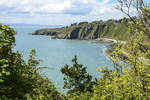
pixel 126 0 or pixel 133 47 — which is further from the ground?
pixel 126 0

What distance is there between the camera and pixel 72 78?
27.1 meters

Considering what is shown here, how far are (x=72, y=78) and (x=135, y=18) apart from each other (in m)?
21.4

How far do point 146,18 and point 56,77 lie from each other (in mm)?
49225

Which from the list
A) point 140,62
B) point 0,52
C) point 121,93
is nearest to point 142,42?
point 140,62

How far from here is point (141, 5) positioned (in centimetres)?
591

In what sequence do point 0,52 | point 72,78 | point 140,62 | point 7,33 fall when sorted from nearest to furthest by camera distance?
point 0,52
point 7,33
point 140,62
point 72,78

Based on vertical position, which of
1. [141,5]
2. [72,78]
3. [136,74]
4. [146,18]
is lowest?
[72,78]

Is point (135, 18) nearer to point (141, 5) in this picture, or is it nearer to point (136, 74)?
point (141, 5)

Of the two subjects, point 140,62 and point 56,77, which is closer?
point 140,62

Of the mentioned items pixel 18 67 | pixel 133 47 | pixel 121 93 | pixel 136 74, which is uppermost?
pixel 133 47

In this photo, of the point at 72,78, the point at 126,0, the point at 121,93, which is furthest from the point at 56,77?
the point at 126,0

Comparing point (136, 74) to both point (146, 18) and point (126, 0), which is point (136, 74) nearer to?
point (146, 18)

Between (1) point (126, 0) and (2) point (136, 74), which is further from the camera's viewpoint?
(2) point (136, 74)

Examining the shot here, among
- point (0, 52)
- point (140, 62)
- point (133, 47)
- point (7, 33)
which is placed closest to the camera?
point (0, 52)
